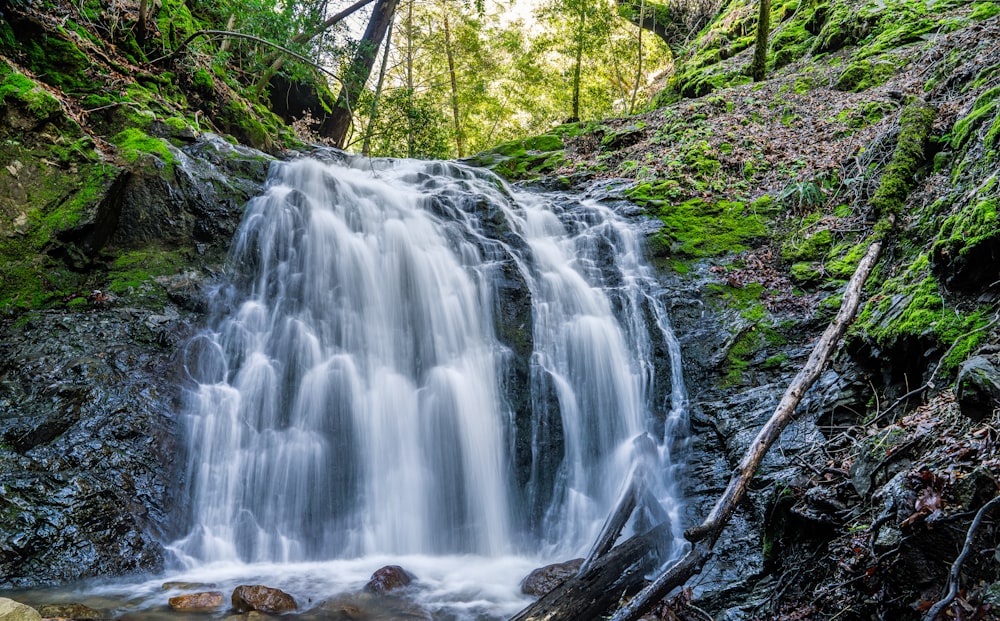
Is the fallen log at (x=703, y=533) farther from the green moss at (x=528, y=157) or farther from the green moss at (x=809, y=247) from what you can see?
the green moss at (x=528, y=157)

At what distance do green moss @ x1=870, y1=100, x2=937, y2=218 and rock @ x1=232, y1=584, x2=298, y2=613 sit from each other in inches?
277

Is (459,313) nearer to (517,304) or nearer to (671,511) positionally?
(517,304)

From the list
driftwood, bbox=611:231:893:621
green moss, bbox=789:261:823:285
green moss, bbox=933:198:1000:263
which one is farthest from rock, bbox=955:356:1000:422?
green moss, bbox=789:261:823:285

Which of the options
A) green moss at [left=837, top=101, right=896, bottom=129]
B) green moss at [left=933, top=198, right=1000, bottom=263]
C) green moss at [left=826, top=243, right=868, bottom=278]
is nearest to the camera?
green moss at [left=933, top=198, right=1000, bottom=263]

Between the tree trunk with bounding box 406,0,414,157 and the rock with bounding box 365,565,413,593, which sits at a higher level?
the tree trunk with bounding box 406,0,414,157

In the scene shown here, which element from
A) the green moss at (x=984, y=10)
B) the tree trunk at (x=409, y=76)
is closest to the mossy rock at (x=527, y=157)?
the tree trunk at (x=409, y=76)

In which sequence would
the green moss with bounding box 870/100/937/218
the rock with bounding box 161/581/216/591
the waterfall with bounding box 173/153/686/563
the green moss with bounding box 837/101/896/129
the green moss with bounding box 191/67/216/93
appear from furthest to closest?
the green moss with bounding box 191/67/216/93, the green moss with bounding box 837/101/896/129, the green moss with bounding box 870/100/937/218, the waterfall with bounding box 173/153/686/563, the rock with bounding box 161/581/216/591

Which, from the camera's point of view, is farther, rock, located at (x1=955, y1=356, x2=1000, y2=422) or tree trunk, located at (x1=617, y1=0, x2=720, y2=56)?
tree trunk, located at (x1=617, y1=0, x2=720, y2=56)

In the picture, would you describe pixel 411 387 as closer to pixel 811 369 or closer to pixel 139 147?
pixel 811 369

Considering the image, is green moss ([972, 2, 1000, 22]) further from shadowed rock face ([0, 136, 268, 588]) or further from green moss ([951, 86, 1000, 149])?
shadowed rock face ([0, 136, 268, 588])

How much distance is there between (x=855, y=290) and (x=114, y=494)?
7146mm

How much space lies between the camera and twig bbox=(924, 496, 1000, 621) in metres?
2.14

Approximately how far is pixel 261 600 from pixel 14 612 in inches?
60.7

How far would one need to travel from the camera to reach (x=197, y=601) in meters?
4.20
